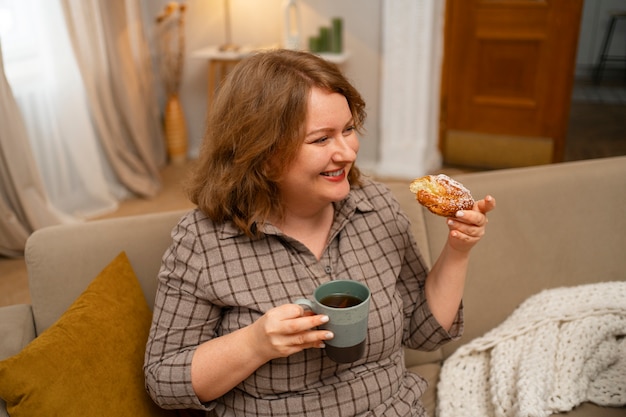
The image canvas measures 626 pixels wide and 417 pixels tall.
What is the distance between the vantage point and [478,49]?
3961mm

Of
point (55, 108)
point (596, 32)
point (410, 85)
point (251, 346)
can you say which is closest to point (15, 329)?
point (251, 346)

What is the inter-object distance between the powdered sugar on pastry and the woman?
0.02m

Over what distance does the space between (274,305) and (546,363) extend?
657mm

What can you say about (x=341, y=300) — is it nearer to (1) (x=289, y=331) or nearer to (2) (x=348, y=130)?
(1) (x=289, y=331)

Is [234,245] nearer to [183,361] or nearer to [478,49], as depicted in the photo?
[183,361]

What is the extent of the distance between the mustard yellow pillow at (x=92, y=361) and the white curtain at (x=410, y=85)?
9.55 feet

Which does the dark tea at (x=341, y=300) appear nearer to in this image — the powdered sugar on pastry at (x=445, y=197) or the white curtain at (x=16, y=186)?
the powdered sugar on pastry at (x=445, y=197)

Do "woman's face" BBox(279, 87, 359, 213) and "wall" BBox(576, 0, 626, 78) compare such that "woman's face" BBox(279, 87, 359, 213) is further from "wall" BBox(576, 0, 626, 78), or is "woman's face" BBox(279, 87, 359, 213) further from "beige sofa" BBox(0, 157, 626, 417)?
"wall" BBox(576, 0, 626, 78)

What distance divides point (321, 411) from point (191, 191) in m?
0.52

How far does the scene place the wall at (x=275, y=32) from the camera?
12.7 ft

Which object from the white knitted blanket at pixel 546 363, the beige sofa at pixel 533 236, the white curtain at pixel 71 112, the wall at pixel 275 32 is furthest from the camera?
the wall at pixel 275 32

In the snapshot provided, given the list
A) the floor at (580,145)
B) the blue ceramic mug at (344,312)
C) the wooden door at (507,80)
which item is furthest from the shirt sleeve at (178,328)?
the wooden door at (507,80)

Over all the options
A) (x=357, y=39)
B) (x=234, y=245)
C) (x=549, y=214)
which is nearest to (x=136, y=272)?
(x=234, y=245)

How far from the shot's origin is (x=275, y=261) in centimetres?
117
